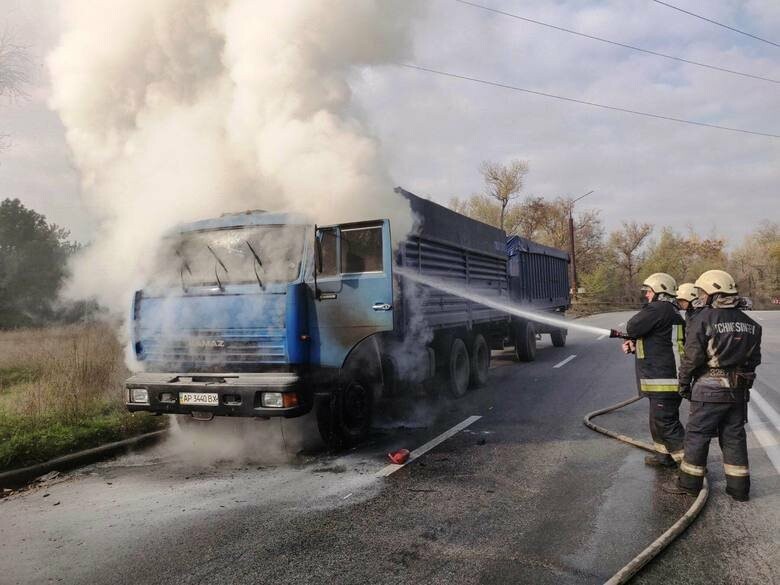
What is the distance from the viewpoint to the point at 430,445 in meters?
5.95

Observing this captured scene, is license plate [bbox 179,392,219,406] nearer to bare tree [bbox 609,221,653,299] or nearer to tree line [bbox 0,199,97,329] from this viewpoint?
tree line [bbox 0,199,97,329]

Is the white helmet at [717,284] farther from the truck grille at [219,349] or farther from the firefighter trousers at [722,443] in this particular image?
the truck grille at [219,349]

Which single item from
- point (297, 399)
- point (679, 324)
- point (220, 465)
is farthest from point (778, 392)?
point (220, 465)

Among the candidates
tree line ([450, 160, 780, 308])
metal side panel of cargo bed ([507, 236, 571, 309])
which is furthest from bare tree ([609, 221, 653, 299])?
metal side panel of cargo bed ([507, 236, 571, 309])

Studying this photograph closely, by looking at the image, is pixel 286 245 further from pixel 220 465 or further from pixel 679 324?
pixel 679 324

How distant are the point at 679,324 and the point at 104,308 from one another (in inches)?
266

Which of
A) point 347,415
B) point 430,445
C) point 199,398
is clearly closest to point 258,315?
point 199,398

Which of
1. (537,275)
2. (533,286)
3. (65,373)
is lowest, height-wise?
(65,373)

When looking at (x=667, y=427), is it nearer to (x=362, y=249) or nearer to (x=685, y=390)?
(x=685, y=390)

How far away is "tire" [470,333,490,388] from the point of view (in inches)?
365

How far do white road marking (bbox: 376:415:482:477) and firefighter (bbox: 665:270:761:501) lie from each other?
7.64 feet

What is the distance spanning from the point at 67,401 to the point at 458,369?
5.19 metres

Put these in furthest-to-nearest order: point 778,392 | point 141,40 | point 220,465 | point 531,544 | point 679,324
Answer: point 778,392, point 141,40, point 220,465, point 679,324, point 531,544

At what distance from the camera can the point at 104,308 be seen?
7473mm
